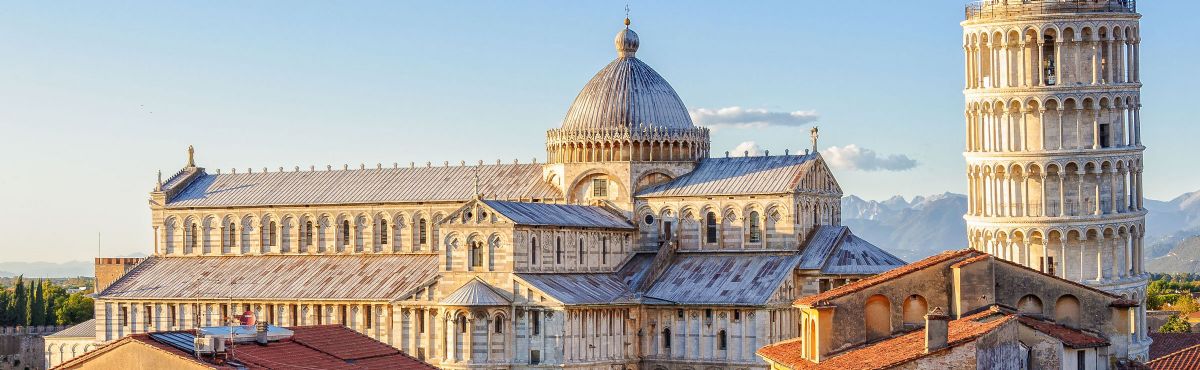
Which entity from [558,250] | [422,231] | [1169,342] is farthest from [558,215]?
[1169,342]

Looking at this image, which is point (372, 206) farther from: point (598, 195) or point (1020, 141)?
point (1020, 141)

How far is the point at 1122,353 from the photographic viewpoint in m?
64.9

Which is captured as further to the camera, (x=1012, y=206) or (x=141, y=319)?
(x=141, y=319)

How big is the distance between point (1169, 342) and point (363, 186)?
48.2 meters

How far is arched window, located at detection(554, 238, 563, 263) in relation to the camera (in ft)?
334

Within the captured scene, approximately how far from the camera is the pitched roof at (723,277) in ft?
332

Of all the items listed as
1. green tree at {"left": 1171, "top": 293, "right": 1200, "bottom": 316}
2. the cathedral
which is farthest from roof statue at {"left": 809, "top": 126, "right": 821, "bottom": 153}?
green tree at {"left": 1171, "top": 293, "right": 1200, "bottom": 316}

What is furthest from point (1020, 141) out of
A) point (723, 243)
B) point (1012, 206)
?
point (723, 243)

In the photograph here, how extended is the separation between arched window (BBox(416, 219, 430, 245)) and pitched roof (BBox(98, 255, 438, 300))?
1.55 metres

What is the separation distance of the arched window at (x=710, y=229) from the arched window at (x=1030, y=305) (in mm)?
42814

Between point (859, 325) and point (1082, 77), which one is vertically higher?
point (1082, 77)

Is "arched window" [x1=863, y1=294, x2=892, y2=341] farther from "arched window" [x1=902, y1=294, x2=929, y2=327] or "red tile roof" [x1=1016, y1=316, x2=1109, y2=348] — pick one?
"red tile roof" [x1=1016, y1=316, x2=1109, y2=348]

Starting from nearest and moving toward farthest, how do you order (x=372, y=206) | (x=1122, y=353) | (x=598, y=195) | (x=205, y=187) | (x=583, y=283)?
1. (x=1122, y=353)
2. (x=583, y=283)
3. (x=598, y=195)
4. (x=372, y=206)
5. (x=205, y=187)

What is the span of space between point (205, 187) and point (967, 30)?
50780 mm
